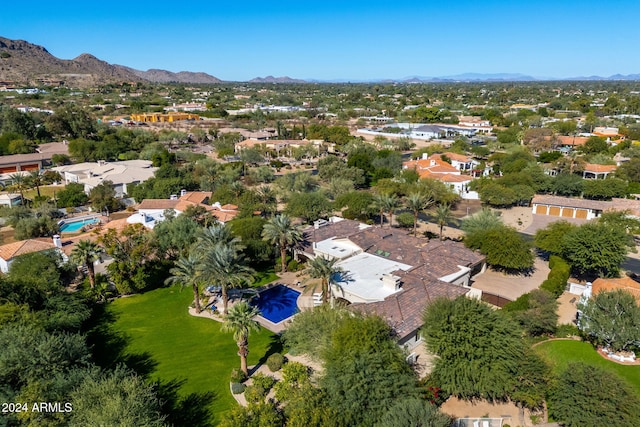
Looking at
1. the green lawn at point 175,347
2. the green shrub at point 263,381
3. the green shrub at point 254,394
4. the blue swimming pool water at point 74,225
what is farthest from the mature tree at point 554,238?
the blue swimming pool water at point 74,225

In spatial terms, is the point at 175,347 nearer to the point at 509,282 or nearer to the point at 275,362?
the point at 275,362

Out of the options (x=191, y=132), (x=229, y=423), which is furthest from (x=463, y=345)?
(x=191, y=132)

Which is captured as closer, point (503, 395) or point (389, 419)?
point (389, 419)

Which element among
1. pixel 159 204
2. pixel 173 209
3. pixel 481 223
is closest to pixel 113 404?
pixel 173 209

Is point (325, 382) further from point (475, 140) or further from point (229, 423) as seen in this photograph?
point (475, 140)

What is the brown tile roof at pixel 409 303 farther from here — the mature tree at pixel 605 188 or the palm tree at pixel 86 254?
the mature tree at pixel 605 188
